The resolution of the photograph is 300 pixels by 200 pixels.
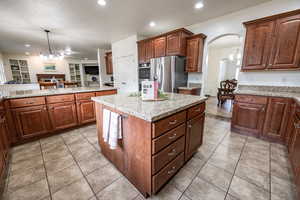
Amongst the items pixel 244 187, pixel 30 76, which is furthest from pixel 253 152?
pixel 30 76

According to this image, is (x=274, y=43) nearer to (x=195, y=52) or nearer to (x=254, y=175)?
(x=195, y=52)

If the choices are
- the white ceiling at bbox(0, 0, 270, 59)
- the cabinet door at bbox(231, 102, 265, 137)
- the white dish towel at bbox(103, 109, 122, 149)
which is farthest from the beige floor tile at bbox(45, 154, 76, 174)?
the cabinet door at bbox(231, 102, 265, 137)

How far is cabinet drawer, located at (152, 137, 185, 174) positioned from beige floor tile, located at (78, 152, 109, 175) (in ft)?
3.06

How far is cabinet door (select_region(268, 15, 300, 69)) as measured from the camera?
2.03 m

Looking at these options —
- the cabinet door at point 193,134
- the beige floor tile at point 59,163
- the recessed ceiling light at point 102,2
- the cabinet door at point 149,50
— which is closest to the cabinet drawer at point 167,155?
the cabinet door at point 193,134

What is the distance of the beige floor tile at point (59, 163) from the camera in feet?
5.23

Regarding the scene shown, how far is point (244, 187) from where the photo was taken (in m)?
1.32

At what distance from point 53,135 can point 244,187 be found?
325 centimetres

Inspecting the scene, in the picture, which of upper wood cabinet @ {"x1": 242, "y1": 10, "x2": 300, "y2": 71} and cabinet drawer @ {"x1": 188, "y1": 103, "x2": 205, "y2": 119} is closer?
cabinet drawer @ {"x1": 188, "y1": 103, "x2": 205, "y2": 119}

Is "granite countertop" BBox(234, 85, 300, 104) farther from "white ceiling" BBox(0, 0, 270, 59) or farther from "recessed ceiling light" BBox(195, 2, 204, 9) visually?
"recessed ceiling light" BBox(195, 2, 204, 9)

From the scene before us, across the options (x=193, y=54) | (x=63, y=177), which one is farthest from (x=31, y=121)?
(x=193, y=54)

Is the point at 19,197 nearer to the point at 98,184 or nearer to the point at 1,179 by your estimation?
the point at 1,179

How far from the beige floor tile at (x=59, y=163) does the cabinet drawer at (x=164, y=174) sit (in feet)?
4.05

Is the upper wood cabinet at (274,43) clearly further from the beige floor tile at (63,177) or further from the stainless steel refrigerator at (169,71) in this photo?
the beige floor tile at (63,177)
